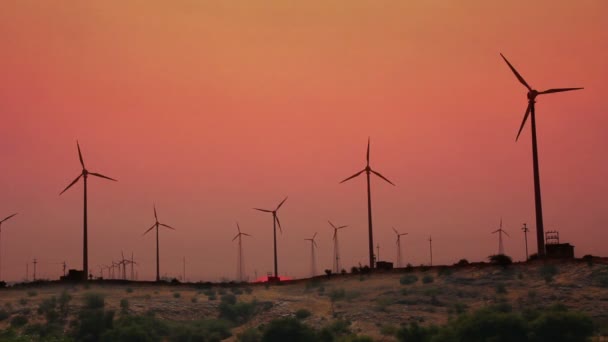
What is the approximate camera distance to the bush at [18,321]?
149012 millimetres

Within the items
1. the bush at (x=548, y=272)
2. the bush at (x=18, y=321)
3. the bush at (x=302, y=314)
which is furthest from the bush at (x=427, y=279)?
the bush at (x=18, y=321)

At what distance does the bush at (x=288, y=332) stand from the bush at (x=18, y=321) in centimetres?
3979

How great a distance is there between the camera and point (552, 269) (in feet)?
460

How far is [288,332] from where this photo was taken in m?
134

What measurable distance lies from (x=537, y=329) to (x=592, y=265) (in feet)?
93.3

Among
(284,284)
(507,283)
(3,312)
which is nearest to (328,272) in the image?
(284,284)

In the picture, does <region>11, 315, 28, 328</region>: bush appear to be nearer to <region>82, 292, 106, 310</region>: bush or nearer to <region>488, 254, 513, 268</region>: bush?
<region>82, 292, 106, 310</region>: bush

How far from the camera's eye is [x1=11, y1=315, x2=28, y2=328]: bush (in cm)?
14901

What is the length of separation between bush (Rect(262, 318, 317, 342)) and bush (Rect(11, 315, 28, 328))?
39.8 metres

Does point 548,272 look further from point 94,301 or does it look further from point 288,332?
point 94,301

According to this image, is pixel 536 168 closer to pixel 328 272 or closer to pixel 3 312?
pixel 328 272

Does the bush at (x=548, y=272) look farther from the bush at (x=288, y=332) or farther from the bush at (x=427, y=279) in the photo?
the bush at (x=288, y=332)

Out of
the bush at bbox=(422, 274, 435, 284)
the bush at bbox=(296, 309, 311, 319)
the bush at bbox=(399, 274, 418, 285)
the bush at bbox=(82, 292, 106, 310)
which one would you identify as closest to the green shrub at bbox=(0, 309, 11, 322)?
the bush at bbox=(82, 292, 106, 310)

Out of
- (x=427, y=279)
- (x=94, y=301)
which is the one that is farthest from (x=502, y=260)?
(x=94, y=301)
